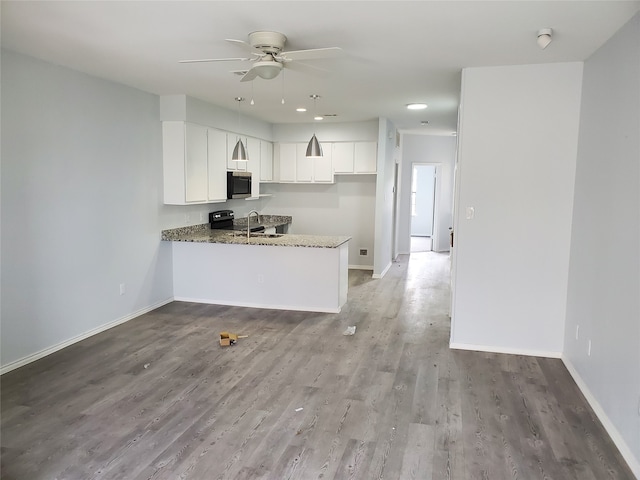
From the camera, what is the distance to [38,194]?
12.2 ft

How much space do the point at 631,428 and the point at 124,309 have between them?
14.7 feet

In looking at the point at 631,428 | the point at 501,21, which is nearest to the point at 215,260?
the point at 501,21

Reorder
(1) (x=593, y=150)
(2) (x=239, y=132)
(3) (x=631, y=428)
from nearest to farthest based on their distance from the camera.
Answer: (3) (x=631, y=428) → (1) (x=593, y=150) → (2) (x=239, y=132)

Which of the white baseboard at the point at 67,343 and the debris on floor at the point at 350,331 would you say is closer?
the white baseboard at the point at 67,343

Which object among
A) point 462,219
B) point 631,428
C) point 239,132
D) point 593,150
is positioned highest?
point 239,132

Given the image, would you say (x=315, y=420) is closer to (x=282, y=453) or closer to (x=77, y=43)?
(x=282, y=453)

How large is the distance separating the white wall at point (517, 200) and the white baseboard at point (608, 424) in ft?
1.73

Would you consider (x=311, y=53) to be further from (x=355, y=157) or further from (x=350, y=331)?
(x=355, y=157)

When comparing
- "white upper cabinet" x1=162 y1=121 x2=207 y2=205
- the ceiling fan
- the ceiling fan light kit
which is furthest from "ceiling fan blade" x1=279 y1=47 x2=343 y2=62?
"white upper cabinet" x1=162 y1=121 x2=207 y2=205

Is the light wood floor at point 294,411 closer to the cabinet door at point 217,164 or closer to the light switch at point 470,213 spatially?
the light switch at point 470,213

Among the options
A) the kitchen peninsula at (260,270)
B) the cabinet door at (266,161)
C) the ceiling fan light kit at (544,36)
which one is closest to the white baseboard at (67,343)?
the kitchen peninsula at (260,270)

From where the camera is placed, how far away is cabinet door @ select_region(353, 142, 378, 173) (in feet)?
24.1

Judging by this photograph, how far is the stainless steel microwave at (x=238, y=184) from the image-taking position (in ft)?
20.6

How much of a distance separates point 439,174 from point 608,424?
7.66 m
